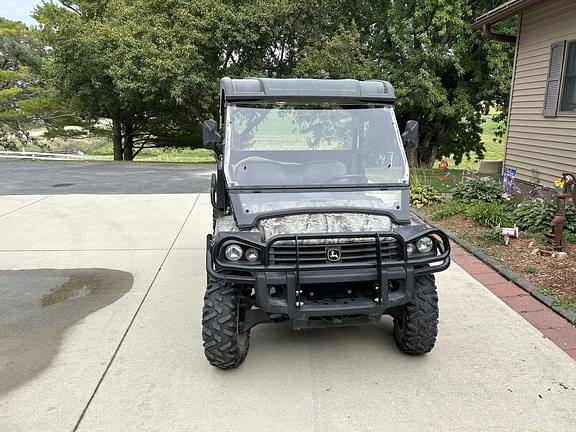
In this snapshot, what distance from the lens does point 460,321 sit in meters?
3.97

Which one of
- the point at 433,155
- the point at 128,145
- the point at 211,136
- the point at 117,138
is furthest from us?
the point at 128,145

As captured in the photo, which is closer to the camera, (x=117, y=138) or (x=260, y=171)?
(x=260, y=171)

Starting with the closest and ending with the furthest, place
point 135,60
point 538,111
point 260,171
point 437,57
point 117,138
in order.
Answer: point 260,171
point 538,111
point 437,57
point 135,60
point 117,138

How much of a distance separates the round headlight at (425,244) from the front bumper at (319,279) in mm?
81

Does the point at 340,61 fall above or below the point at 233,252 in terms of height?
above

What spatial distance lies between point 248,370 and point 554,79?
7216mm

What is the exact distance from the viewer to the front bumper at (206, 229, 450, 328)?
2838mm

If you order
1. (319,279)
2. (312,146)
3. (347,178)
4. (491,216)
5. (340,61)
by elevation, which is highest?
(340,61)

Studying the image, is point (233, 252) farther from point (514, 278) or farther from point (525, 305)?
point (514, 278)

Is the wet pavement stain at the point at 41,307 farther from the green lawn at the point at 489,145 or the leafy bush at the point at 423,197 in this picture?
the green lawn at the point at 489,145

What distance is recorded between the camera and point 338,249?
2.92m

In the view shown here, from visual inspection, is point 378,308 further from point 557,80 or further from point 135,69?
point 135,69

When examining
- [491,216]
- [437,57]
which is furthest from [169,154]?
[491,216]

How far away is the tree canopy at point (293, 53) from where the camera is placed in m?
15.2
